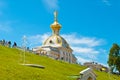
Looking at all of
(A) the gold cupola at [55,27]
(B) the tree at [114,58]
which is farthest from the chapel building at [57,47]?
(B) the tree at [114,58]

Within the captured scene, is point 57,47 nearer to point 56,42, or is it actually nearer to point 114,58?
point 56,42

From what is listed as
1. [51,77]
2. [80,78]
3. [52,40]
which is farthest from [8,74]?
[52,40]

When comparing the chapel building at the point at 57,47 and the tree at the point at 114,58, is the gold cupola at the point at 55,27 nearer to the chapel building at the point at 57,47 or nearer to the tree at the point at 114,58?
the chapel building at the point at 57,47

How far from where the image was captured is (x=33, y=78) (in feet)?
171

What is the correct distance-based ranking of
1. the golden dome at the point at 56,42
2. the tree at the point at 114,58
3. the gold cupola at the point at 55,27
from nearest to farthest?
1. the tree at the point at 114,58
2. the golden dome at the point at 56,42
3. the gold cupola at the point at 55,27

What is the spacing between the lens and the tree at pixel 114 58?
392 feet

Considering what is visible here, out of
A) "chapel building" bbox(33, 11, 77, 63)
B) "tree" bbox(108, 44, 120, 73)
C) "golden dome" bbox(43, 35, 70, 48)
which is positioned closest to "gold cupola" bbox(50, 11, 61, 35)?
"chapel building" bbox(33, 11, 77, 63)

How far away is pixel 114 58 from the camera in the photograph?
120062 mm

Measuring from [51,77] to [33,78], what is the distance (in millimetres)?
4839

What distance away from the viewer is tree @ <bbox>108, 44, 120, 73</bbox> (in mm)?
119625

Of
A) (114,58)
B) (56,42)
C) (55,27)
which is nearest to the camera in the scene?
(114,58)

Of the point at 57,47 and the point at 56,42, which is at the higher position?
the point at 56,42

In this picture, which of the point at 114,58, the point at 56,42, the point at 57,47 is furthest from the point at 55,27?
the point at 114,58

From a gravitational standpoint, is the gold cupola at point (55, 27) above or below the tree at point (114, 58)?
above
